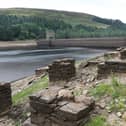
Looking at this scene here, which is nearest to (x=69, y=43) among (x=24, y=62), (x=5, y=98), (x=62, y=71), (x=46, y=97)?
(x=24, y=62)

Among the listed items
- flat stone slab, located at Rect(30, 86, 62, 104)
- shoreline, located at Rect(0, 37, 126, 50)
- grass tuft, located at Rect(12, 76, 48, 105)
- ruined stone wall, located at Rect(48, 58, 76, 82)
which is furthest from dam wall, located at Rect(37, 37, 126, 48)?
flat stone slab, located at Rect(30, 86, 62, 104)

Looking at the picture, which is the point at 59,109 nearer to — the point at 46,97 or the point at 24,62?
the point at 46,97

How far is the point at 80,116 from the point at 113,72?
3.21 metres

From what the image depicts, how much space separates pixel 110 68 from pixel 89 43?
8756cm

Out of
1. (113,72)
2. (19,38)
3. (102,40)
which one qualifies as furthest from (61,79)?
(19,38)

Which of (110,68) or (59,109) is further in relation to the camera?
(110,68)

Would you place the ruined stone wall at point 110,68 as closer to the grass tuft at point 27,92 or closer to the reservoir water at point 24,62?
the grass tuft at point 27,92

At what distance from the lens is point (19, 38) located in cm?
10581

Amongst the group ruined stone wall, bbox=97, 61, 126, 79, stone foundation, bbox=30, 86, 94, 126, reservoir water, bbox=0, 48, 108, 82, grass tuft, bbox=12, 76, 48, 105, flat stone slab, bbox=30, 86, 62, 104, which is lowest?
reservoir water, bbox=0, 48, 108, 82

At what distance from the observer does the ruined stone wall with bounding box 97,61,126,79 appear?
8.98 meters

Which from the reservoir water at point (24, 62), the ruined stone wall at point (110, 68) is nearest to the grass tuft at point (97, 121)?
the ruined stone wall at point (110, 68)

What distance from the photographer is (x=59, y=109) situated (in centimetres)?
636

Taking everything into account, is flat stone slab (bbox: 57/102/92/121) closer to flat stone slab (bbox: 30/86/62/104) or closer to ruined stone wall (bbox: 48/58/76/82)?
flat stone slab (bbox: 30/86/62/104)

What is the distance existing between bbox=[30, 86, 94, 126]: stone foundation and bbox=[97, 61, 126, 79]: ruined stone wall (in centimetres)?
247
